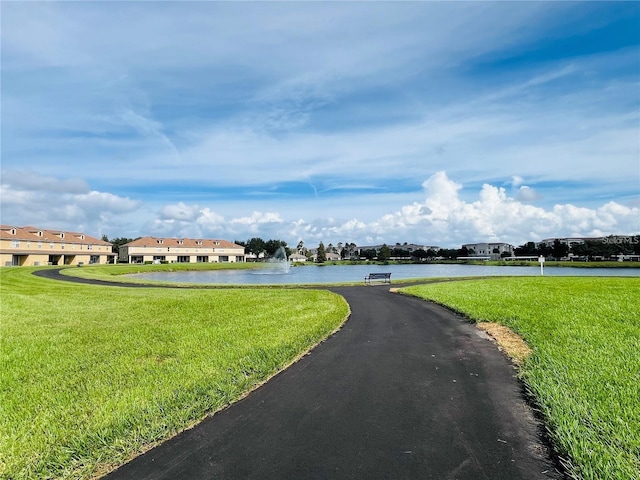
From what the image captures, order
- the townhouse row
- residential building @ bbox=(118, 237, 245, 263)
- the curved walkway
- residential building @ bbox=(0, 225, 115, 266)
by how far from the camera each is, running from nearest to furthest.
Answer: the curved walkway < residential building @ bbox=(0, 225, 115, 266) < the townhouse row < residential building @ bbox=(118, 237, 245, 263)

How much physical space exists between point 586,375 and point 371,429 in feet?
13.0

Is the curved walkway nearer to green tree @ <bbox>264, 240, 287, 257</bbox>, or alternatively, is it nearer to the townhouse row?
the townhouse row

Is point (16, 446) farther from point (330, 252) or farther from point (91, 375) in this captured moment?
point (330, 252)

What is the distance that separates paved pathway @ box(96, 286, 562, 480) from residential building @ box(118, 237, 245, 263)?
8880 centimetres

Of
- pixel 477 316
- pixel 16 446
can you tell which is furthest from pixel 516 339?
pixel 16 446

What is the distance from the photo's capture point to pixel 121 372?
660 cm

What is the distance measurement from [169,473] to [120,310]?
11.8m

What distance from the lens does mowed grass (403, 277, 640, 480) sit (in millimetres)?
3912

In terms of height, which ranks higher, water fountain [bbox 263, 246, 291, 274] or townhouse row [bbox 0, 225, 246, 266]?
townhouse row [bbox 0, 225, 246, 266]

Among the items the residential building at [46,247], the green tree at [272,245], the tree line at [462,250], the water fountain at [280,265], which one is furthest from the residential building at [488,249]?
the residential building at [46,247]

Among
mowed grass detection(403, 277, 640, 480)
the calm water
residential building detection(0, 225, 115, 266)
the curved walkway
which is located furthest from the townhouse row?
mowed grass detection(403, 277, 640, 480)

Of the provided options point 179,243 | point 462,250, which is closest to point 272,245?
point 179,243

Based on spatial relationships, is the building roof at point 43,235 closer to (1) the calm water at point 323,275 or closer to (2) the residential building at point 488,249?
(1) the calm water at point 323,275

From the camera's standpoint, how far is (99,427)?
181 inches
